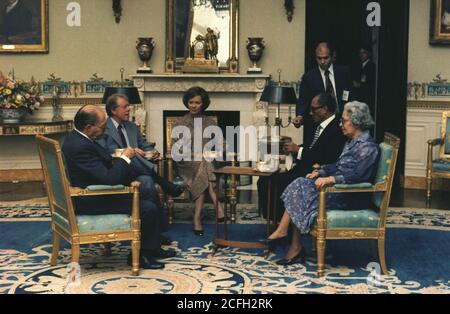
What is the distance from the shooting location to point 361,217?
5.33 m

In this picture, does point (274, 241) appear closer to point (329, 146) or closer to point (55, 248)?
point (329, 146)

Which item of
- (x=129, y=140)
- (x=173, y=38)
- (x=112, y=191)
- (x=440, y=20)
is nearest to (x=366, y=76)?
(x=440, y=20)

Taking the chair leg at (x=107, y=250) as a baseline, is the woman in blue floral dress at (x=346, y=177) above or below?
above

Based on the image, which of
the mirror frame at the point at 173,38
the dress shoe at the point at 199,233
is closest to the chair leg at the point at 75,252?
the dress shoe at the point at 199,233

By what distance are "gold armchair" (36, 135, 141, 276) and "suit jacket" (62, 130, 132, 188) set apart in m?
0.08

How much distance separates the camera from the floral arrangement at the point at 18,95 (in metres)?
9.23

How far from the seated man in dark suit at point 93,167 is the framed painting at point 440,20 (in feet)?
17.8

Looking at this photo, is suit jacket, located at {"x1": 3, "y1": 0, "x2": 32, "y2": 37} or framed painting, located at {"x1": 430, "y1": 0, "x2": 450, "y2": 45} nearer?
framed painting, located at {"x1": 430, "y1": 0, "x2": 450, "y2": 45}

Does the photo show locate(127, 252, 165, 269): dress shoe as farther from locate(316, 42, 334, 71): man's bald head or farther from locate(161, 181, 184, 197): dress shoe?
locate(316, 42, 334, 71): man's bald head

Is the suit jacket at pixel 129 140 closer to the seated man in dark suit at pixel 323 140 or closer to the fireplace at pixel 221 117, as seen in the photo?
the seated man in dark suit at pixel 323 140

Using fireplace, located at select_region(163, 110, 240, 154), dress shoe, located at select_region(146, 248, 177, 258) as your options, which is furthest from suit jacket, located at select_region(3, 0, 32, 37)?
dress shoe, located at select_region(146, 248, 177, 258)

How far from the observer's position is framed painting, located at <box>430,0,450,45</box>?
9.19 m
